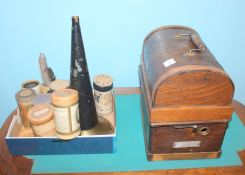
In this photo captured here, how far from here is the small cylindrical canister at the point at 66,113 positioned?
771 millimetres

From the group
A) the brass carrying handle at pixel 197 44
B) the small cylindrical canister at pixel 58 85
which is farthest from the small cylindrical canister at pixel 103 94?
the brass carrying handle at pixel 197 44

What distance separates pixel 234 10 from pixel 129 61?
0.46 meters

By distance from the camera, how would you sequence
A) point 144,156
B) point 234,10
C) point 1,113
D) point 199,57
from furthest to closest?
point 1,113
point 234,10
point 144,156
point 199,57

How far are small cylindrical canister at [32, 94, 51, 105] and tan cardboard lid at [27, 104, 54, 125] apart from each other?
0.07ft

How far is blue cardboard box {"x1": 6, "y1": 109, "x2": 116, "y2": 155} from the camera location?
33.4 inches

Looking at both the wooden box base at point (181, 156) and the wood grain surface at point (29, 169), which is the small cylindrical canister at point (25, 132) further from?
the wooden box base at point (181, 156)

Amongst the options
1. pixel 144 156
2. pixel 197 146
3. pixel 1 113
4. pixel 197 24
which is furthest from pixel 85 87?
pixel 1 113

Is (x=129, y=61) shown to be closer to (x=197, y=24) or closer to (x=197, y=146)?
(x=197, y=24)

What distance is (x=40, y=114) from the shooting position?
83 cm

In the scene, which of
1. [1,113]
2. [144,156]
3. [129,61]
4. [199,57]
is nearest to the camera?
[199,57]

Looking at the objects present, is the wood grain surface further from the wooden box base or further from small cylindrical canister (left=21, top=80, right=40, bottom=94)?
small cylindrical canister (left=21, top=80, right=40, bottom=94)

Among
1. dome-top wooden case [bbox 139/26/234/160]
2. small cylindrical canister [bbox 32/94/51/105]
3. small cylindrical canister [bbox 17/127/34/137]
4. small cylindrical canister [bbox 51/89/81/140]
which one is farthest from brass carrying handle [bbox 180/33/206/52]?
small cylindrical canister [bbox 17/127/34/137]

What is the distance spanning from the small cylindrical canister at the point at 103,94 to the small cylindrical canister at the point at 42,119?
0.18 metres

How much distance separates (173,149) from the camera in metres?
0.86
